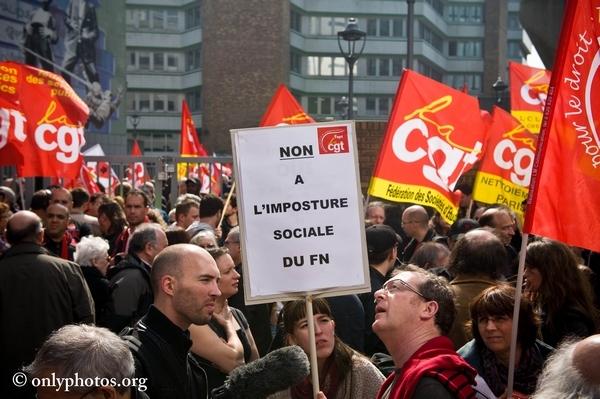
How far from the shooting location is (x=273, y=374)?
3725 millimetres

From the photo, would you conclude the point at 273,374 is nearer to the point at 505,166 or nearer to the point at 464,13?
the point at 505,166

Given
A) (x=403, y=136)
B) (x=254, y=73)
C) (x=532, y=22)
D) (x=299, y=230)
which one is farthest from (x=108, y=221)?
(x=254, y=73)

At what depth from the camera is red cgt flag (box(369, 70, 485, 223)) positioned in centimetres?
955

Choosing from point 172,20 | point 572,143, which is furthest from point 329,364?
point 172,20

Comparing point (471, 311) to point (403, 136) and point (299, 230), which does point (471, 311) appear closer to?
point (299, 230)

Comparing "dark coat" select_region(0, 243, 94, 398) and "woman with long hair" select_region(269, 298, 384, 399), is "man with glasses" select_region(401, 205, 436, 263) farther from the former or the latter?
"woman with long hair" select_region(269, 298, 384, 399)

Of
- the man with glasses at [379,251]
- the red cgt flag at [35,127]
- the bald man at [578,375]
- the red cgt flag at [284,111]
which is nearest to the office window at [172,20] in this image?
the red cgt flag at [284,111]

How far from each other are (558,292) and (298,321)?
60.1 inches

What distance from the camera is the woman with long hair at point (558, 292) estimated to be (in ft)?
17.1

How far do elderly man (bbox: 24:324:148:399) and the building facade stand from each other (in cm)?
5949

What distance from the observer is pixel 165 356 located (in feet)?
13.0

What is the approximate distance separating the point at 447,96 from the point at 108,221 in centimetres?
385

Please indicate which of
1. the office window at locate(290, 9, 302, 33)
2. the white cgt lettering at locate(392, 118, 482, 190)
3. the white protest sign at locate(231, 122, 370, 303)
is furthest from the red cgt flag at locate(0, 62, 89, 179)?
the office window at locate(290, 9, 302, 33)

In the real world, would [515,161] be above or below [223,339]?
above
